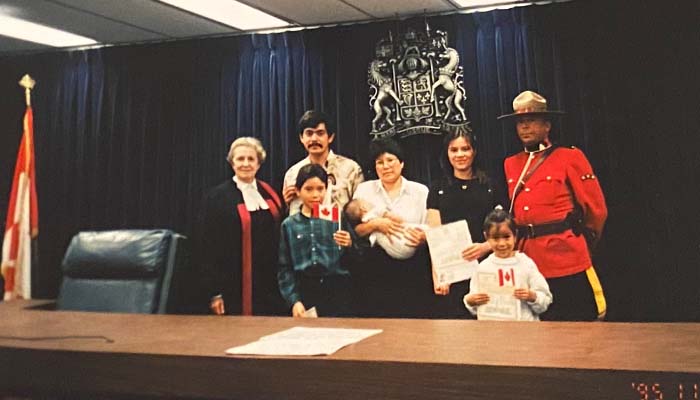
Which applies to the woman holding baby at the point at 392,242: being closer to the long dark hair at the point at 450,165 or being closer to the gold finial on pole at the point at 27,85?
the long dark hair at the point at 450,165

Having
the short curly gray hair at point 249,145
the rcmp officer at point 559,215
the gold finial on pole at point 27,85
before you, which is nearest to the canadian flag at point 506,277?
the rcmp officer at point 559,215

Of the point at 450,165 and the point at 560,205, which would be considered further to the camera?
the point at 450,165

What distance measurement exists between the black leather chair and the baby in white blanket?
965 mm

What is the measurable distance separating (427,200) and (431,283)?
425mm

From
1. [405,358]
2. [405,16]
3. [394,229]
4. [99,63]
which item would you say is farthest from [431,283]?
[99,63]

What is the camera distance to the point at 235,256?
3.60 m

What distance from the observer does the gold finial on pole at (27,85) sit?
163 inches

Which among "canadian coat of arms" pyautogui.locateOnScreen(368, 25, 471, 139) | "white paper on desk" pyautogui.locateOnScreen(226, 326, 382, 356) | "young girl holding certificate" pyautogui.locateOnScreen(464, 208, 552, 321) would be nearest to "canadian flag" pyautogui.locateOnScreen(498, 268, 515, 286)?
"young girl holding certificate" pyautogui.locateOnScreen(464, 208, 552, 321)

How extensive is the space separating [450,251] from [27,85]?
2877mm

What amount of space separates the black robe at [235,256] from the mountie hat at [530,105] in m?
1.39

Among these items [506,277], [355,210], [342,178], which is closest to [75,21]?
[342,178]

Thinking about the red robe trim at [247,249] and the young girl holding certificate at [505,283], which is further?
the red robe trim at [247,249]

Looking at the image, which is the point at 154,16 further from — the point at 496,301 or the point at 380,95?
the point at 496,301

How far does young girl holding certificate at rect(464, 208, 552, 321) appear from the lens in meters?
3.09
